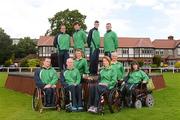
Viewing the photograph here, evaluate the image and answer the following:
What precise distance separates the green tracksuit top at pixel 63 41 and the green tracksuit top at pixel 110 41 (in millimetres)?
1593

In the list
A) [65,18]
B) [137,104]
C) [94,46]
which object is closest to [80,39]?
[94,46]

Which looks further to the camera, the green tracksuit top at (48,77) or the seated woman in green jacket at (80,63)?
A: the seated woman in green jacket at (80,63)

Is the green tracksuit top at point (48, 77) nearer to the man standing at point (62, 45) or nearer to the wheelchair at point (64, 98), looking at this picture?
the wheelchair at point (64, 98)

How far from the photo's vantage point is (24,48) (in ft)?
→ 319

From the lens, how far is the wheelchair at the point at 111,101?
1203cm

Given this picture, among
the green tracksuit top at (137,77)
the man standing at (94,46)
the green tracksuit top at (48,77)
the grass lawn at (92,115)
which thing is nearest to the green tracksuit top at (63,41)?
the man standing at (94,46)

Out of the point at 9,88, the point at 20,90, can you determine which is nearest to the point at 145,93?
the point at 20,90

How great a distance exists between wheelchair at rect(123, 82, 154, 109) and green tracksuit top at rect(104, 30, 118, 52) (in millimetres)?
2118

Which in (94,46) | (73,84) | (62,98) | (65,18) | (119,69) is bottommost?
(62,98)

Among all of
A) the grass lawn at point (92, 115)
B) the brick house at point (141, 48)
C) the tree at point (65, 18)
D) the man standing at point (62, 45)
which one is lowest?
the grass lawn at point (92, 115)

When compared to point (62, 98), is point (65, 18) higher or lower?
higher

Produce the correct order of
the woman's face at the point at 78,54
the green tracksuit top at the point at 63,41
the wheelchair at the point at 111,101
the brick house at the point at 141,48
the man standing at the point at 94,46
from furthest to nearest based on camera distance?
the brick house at the point at 141,48, the green tracksuit top at the point at 63,41, the man standing at the point at 94,46, the woman's face at the point at 78,54, the wheelchair at the point at 111,101

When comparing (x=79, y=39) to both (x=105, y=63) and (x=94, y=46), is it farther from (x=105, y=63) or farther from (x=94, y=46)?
(x=105, y=63)

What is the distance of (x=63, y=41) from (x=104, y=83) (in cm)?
427
